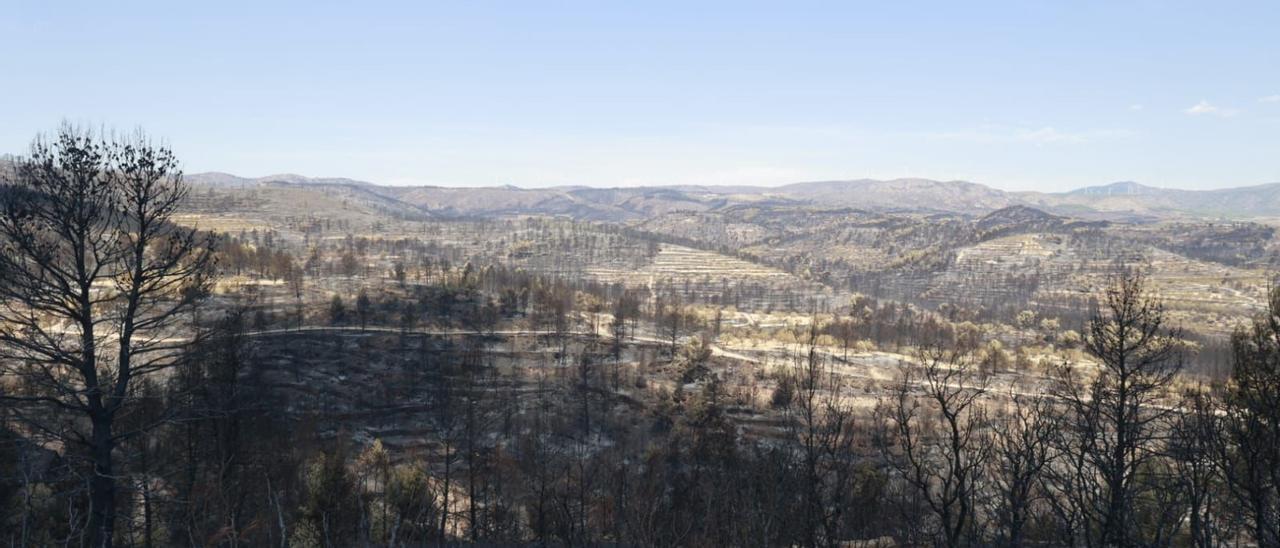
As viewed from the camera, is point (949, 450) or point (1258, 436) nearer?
point (1258, 436)

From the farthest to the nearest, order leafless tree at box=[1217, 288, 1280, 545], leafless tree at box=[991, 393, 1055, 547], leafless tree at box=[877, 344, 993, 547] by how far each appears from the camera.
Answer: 1. leafless tree at box=[991, 393, 1055, 547]
2. leafless tree at box=[877, 344, 993, 547]
3. leafless tree at box=[1217, 288, 1280, 545]

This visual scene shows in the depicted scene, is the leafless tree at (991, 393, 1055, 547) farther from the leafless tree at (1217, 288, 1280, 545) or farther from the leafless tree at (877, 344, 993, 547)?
the leafless tree at (1217, 288, 1280, 545)

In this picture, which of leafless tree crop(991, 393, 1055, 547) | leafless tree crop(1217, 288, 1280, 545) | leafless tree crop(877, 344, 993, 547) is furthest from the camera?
leafless tree crop(991, 393, 1055, 547)

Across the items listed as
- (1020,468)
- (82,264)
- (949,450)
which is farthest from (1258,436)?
(82,264)

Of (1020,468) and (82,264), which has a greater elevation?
(82,264)

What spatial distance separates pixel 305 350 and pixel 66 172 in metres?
69.8

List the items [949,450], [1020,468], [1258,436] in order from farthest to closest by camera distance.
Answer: [949,450] → [1020,468] → [1258,436]

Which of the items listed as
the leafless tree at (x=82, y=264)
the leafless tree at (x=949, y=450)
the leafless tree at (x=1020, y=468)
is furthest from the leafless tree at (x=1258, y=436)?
the leafless tree at (x=82, y=264)

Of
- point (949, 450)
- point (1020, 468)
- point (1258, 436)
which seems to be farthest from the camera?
point (949, 450)

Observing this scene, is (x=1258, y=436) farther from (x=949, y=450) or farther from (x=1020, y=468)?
(x=949, y=450)

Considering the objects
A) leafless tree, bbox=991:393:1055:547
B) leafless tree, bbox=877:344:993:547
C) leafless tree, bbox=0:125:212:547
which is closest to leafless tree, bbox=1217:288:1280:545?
leafless tree, bbox=991:393:1055:547

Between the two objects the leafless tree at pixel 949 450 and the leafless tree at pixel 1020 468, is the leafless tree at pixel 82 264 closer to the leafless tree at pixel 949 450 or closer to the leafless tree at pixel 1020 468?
the leafless tree at pixel 949 450

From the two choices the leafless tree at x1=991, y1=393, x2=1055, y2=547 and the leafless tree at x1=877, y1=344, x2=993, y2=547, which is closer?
the leafless tree at x1=877, y1=344, x2=993, y2=547

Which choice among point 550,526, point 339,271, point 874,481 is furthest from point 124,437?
point 339,271
